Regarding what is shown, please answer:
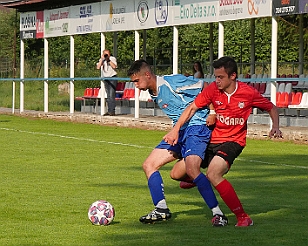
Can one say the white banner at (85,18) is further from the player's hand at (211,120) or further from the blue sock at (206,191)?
the blue sock at (206,191)

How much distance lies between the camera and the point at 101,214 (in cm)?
976

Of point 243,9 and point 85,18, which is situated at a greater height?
point 85,18

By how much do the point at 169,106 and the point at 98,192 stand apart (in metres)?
2.99

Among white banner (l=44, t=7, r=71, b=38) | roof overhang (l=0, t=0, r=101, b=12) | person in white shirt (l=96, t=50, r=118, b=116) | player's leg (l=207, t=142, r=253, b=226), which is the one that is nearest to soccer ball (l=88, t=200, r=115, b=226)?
player's leg (l=207, t=142, r=253, b=226)

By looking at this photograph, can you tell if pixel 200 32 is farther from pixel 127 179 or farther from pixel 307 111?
pixel 127 179

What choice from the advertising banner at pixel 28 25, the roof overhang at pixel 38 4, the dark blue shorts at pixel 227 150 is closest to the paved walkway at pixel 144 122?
the advertising banner at pixel 28 25

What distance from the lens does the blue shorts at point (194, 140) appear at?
9.83 meters

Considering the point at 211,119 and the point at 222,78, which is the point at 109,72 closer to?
the point at 211,119

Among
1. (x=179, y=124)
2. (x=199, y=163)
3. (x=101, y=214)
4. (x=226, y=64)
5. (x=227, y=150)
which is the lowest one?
(x=101, y=214)

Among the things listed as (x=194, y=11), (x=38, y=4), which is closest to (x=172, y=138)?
(x=194, y=11)

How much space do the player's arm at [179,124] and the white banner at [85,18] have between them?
21245 mm

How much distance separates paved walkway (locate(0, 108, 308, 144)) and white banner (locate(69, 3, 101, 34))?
A: 2.76 metres

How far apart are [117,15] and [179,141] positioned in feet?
65.1

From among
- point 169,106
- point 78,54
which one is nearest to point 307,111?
point 169,106
